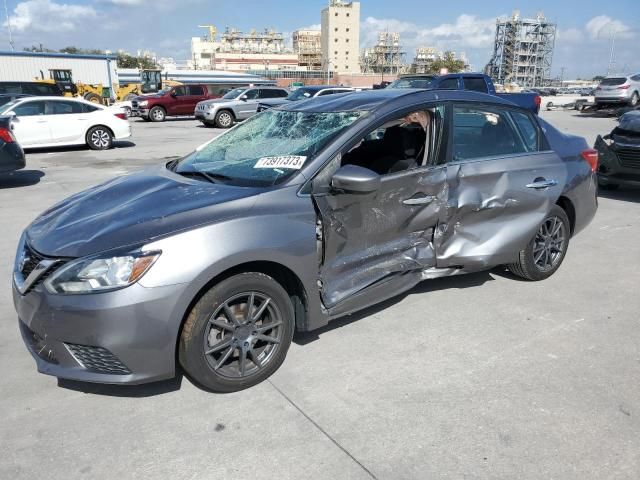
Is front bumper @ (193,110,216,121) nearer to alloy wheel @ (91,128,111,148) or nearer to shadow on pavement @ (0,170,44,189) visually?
alloy wheel @ (91,128,111,148)

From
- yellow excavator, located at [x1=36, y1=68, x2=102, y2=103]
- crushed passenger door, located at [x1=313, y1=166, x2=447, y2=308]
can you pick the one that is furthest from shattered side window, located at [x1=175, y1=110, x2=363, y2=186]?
yellow excavator, located at [x1=36, y1=68, x2=102, y2=103]

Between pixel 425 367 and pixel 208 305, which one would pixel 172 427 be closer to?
pixel 208 305

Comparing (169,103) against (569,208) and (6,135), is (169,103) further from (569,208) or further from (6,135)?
(569,208)

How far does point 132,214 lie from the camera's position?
296 centimetres

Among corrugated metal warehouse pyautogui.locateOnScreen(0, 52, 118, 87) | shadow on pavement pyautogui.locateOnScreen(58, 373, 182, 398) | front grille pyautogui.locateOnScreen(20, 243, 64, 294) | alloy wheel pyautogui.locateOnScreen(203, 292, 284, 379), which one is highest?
corrugated metal warehouse pyautogui.locateOnScreen(0, 52, 118, 87)

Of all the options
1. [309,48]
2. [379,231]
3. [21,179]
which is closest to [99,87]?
[21,179]

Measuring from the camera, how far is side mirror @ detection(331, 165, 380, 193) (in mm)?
3129

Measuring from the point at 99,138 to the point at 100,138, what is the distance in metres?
0.03

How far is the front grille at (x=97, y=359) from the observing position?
8.70 ft

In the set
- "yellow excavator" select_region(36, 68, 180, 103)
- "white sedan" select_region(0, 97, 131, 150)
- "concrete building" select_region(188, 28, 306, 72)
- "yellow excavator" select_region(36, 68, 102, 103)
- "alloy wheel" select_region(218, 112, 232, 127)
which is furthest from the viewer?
"concrete building" select_region(188, 28, 306, 72)

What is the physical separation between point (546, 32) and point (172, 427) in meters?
171

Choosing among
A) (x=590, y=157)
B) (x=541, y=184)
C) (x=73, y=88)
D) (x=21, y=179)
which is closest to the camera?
(x=541, y=184)

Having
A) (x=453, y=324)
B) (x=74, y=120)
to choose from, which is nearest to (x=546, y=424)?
(x=453, y=324)

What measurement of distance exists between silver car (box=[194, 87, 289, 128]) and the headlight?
19314 millimetres
